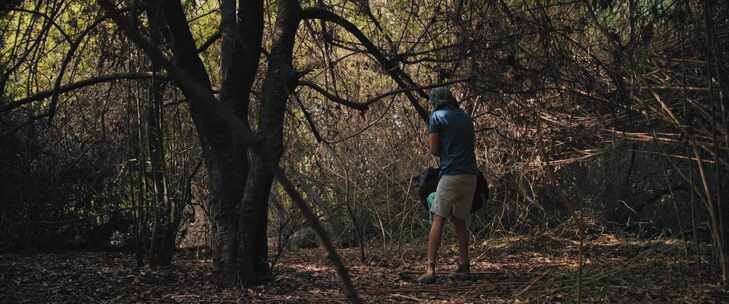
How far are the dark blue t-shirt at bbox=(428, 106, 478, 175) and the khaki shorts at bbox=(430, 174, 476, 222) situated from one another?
0.05 metres

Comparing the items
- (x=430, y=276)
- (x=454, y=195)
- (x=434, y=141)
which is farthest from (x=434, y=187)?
(x=430, y=276)

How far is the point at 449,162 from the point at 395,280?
1.01m

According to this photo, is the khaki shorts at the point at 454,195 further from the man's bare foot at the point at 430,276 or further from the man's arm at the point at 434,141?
the man's bare foot at the point at 430,276

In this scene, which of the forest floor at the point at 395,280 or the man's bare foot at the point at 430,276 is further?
the man's bare foot at the point at 430,276

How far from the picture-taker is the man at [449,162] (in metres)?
5.68

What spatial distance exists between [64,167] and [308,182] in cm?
253

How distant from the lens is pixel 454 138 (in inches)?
223

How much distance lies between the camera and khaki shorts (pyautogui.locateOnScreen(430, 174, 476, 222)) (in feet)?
18.9

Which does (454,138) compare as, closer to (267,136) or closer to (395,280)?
(395,280)

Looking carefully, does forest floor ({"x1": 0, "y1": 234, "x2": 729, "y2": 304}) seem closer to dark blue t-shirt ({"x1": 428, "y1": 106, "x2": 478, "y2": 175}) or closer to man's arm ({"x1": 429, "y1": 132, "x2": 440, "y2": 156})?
dark blue t-shirt ({"x1": 428, "y1": 106, "x2": 478, "y2": 175})

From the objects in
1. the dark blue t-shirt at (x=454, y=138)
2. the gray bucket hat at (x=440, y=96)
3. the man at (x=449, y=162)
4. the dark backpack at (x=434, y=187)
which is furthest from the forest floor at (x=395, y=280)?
the gray bucket hat at (x=440, y=96)

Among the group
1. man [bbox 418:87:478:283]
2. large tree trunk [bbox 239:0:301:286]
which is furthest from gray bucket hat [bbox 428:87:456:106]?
large tree trunk [bbox 239:0:301:286]

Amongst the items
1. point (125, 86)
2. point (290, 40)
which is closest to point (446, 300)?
point (290, 40)

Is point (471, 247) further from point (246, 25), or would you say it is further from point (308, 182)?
point (246, 25)
